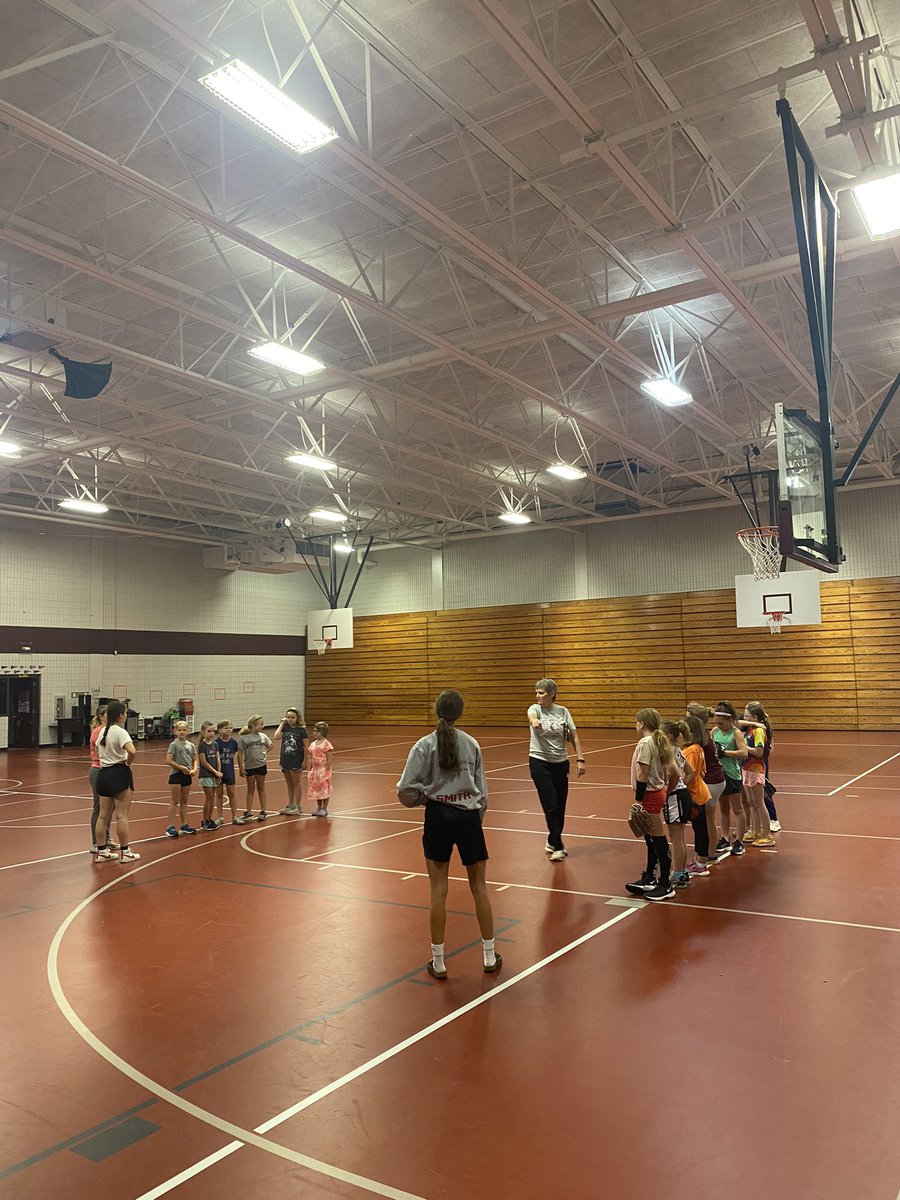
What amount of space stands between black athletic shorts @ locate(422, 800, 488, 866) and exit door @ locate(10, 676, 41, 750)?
2507 centimetres

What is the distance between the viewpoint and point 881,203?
27.6ft

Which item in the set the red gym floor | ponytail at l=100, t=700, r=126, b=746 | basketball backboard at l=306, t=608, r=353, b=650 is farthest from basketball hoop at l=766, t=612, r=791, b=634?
ponytail at l=100, t=700, r=126, b=746

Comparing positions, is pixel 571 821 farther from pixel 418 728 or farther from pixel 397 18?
pixel 418 728

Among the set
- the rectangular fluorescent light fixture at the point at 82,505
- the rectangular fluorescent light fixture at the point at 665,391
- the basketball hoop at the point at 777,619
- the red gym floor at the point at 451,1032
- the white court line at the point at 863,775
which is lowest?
the white court line at the point at 863,775

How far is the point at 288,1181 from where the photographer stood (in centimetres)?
358

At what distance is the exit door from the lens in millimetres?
26938

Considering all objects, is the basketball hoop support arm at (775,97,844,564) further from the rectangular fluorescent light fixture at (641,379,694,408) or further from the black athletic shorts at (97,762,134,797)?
the black athletic shorts at (97,762,134,797)

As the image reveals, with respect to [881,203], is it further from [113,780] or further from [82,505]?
[82,505]

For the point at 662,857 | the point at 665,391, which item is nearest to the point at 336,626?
the point at 665,391

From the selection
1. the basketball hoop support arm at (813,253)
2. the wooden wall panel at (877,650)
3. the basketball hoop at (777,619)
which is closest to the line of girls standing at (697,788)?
the basketball hoop support arm at (813,253)

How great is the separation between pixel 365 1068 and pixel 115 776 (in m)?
6.25

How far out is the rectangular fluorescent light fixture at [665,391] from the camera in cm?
1516

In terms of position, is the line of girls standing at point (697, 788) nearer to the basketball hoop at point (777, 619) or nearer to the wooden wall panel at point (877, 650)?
the basketball hoop at point (777, 619)

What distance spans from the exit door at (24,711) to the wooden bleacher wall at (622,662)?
461 inches
